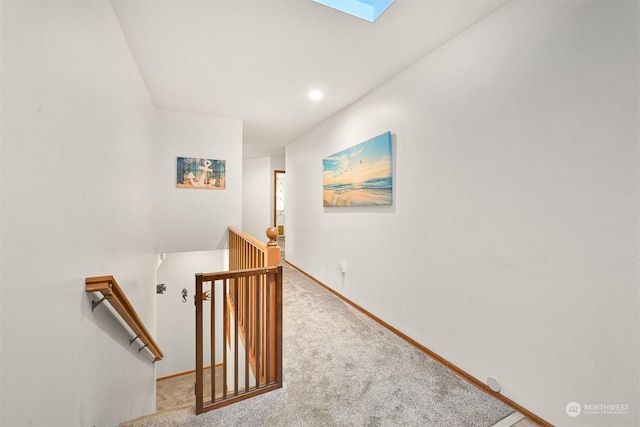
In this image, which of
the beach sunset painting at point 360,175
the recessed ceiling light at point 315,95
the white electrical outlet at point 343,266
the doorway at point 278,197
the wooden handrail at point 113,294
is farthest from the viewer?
the doorway at point 278,197

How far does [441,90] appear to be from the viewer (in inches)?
81.9

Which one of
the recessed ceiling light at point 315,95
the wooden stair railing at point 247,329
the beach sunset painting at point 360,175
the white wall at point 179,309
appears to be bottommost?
the white wall at point 179,309

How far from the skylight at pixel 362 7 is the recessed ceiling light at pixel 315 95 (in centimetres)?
117

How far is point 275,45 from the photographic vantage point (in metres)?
2.12

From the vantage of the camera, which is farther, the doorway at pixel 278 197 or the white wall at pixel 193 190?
the doorway at pixel 278 197

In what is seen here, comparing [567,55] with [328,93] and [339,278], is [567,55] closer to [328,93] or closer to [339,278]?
[328,93]

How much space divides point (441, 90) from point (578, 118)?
95cm

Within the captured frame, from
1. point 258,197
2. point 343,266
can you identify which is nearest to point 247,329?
point 343,266

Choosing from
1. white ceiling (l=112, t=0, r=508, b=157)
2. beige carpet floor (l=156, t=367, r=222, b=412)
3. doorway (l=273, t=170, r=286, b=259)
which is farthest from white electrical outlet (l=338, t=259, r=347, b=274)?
doorway (l=273, t=170, r=286, b=259)

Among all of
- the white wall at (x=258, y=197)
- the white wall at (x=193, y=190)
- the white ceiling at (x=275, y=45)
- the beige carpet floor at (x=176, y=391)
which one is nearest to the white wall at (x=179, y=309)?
the beige carpet floor at (x=176, y=391)

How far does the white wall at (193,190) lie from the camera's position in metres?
3.66

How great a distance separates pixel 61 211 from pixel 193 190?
2.86m

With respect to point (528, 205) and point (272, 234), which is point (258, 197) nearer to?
point (272, 234)

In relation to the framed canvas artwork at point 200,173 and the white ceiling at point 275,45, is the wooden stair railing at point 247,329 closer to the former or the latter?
the white ceiling at point 275,45
